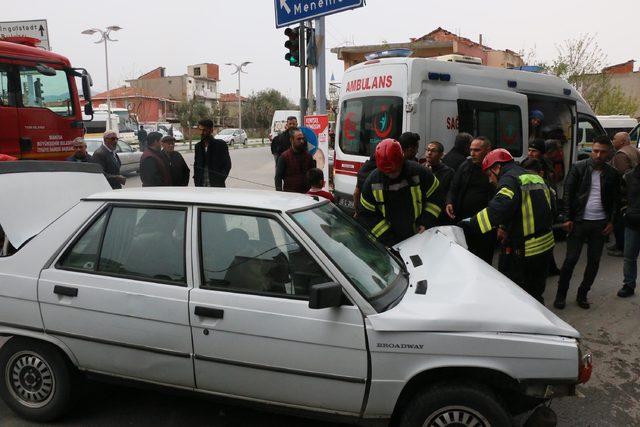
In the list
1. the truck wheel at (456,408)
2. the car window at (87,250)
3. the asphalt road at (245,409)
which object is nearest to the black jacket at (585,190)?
the asphalt road at (245,409)

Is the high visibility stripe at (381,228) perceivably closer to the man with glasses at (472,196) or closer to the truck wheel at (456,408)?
the man with glasses at (472,196)

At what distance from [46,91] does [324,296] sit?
8.25 metres

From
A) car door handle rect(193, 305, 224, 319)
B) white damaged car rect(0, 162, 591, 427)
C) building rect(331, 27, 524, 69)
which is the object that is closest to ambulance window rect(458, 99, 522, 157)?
white damaged car rect(0, 162, 591, 427)

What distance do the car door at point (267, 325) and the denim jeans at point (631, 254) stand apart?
14.2ft

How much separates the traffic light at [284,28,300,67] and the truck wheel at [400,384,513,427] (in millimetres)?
7800

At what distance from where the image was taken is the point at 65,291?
3.03m

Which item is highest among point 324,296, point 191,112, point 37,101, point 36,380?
point 191,112

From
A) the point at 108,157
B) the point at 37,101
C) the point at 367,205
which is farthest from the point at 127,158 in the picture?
the point at 367,205

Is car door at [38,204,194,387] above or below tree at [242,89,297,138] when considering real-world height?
below

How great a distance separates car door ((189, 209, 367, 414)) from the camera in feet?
8.54

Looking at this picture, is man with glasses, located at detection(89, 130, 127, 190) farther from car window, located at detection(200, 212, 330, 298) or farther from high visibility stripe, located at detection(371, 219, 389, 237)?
car window, located at detection(200, 212, 330, 298)

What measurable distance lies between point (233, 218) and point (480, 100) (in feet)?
18.9

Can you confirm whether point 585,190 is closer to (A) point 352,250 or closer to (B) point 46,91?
(A) point 352,250

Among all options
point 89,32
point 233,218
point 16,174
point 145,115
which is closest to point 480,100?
point 233,218
